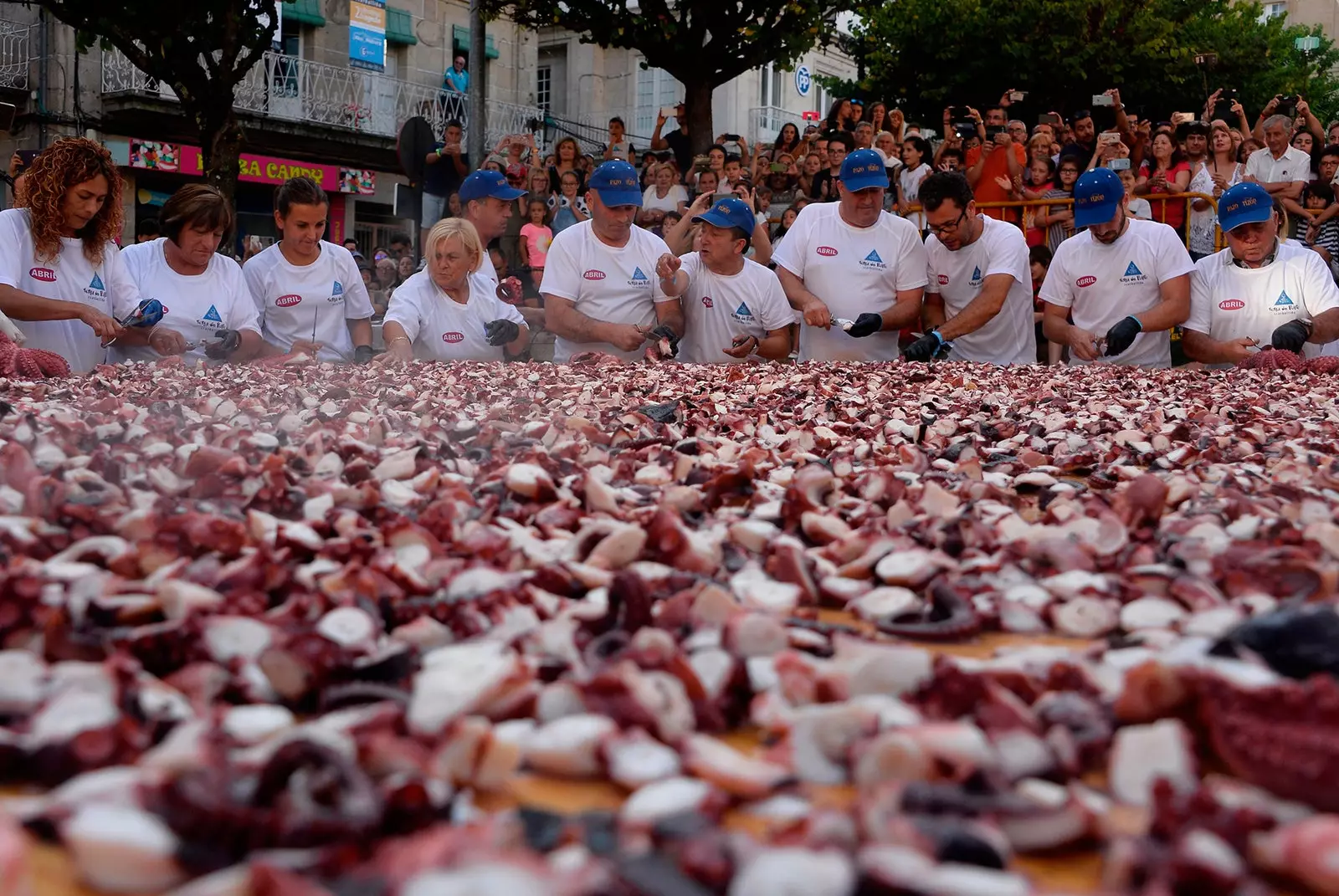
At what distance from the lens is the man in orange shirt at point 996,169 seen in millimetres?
8047

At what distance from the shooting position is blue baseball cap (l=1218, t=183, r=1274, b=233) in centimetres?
526

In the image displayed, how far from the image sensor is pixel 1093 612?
122 centimetres

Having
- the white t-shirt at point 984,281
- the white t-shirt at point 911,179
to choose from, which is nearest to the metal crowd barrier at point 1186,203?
the white t-shirt at point 911,179

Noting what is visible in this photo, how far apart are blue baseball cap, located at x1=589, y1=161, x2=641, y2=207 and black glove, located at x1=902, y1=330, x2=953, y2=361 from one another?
57.2 inches

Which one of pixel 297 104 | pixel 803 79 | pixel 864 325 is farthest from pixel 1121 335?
pixel 803 79

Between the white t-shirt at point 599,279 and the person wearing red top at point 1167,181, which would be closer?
the white t-shirt at point 599,279

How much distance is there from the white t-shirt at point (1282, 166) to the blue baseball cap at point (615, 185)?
4959 mm

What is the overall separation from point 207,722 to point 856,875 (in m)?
0.48

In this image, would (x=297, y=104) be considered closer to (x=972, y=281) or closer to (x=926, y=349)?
(x=972, y=281)

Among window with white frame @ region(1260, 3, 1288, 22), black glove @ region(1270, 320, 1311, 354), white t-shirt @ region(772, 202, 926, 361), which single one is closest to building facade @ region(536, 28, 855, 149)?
white t-shirt @ region(772, 202, 926, 361)

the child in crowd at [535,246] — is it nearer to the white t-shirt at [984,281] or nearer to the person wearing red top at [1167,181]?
the white t-shirt at [984,281]

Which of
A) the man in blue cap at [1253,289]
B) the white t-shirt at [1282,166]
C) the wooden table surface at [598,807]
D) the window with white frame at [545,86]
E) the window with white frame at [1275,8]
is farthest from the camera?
the window with white frame at [1275,8]

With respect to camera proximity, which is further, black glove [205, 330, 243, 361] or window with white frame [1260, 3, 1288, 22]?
window with white frame [1260, 3, 1288, 22]

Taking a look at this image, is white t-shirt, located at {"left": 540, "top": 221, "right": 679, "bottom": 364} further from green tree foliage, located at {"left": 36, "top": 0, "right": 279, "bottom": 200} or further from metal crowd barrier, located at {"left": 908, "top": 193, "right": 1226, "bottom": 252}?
Result: green tree foliage, located at {"left": 36, "top": 0, "right": 279, "bottom": 200}
